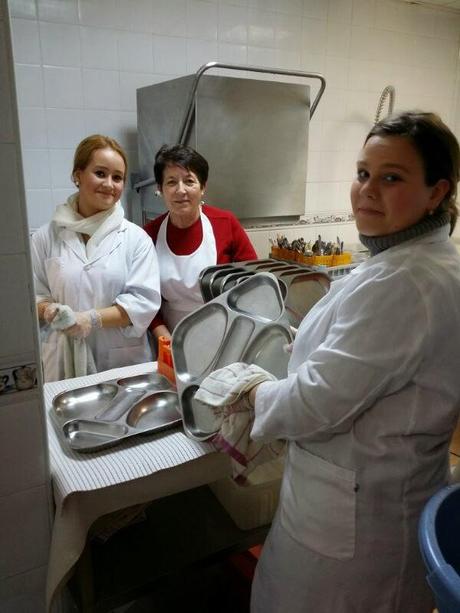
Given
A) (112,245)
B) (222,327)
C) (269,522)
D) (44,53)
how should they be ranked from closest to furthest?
1. (222,327)
2. (269,522)
3. (112,245)
4. (44,53)

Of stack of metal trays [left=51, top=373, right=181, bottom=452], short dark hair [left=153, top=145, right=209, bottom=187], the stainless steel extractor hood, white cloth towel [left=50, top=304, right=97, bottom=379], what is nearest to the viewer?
stack of metal trays [left=51, top=373, right=181, bottom=452]

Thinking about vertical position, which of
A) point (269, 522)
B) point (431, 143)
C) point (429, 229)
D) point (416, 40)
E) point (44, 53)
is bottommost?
point (269, 522)

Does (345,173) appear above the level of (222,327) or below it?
above

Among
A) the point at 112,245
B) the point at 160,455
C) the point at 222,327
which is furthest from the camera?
the point at 112,245

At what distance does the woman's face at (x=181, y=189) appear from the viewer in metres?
1.73

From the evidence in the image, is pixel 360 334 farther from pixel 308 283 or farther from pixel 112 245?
pixel 112 245

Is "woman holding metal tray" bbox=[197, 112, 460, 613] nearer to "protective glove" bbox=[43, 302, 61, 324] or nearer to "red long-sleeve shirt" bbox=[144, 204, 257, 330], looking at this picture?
"protective glove" bbox=[43, 302, 61, 324]

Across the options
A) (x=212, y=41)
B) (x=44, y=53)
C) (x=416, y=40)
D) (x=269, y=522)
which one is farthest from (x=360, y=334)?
(x=416, y=40)

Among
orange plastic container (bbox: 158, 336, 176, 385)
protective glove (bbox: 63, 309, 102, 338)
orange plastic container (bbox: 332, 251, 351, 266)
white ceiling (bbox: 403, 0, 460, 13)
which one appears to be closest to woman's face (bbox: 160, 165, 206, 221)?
protective glove (bbox: 63, 309, 102, 338)

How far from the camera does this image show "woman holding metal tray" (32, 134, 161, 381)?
61.2 inches

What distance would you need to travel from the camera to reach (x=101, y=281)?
1571 mm

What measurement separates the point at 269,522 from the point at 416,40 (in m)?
3.09

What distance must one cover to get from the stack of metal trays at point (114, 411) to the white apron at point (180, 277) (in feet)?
1.79

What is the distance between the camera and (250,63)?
8.57 feet
